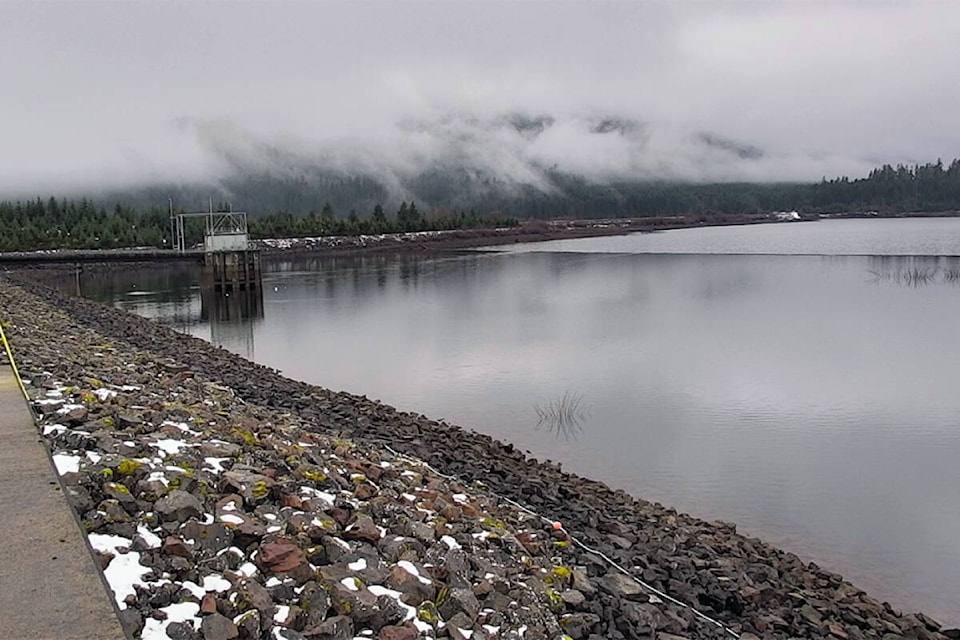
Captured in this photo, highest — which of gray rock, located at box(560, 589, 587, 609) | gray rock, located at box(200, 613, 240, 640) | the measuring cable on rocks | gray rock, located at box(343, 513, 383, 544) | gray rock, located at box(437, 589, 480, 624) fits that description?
gray rock, located at box(200, 613, 240, 640)

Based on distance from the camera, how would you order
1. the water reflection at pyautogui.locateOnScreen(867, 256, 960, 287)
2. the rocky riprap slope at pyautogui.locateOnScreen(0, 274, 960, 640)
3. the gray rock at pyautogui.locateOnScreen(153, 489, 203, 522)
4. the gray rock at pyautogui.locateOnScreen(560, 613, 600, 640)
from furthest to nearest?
the water reflection at pyautogui.locateOnScreen(867, 256, 960, 287) < the gray rock at pyautogui.locateOnScreen(560, 613, 600, 640) < the gray rock at pyautogui.locateOnScreen(153, 489, 203, 522) < the rocky riprap slope at pyautogui.locateOnScreen(0, 274, 960, 640)

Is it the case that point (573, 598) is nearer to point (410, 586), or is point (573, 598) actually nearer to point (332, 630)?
point (410, 586)

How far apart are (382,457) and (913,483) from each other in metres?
9.27

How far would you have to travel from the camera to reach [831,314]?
3716 cm

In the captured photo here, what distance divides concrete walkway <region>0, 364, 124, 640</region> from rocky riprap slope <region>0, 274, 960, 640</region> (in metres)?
0.18

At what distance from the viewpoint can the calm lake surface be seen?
13539 mm

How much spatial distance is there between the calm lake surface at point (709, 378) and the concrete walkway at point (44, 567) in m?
9.11

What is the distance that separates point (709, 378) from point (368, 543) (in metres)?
17.9

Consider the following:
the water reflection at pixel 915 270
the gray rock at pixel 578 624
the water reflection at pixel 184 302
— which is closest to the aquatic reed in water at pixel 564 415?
the gray rock at pixel 578 624

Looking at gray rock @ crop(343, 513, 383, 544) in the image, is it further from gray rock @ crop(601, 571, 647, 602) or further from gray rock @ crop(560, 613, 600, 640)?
gray rock @ crop(601, 571, 647, 602)

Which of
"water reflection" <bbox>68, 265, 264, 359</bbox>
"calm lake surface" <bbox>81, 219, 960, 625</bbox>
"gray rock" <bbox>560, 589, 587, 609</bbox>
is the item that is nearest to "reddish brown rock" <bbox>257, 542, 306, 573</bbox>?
"gray rock" <bbox>560, 589, 587, 609</bbox>

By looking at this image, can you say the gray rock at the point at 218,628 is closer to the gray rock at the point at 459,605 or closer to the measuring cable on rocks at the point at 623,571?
the gray rock at the point at 459,605

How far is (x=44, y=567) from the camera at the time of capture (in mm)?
5730

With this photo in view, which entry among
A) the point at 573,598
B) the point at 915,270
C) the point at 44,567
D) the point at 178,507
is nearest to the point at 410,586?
the point at 573,598
